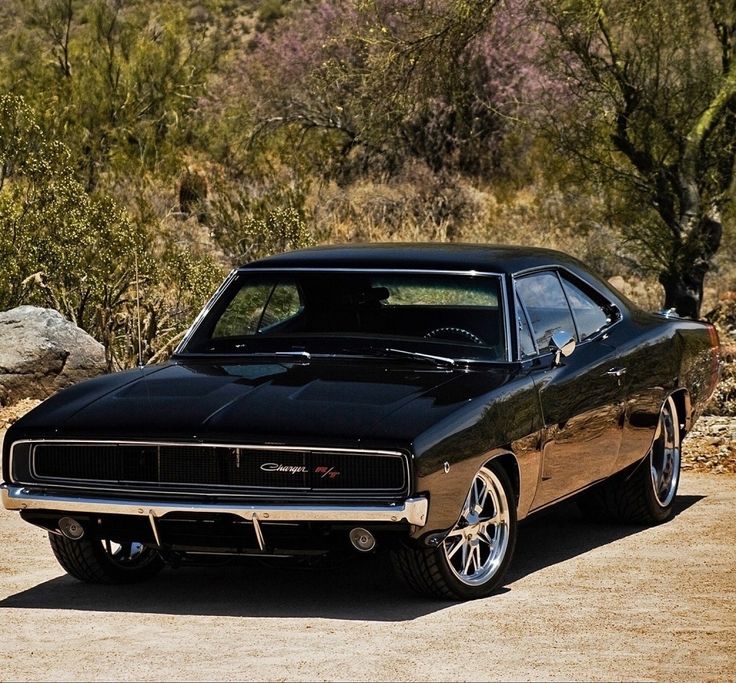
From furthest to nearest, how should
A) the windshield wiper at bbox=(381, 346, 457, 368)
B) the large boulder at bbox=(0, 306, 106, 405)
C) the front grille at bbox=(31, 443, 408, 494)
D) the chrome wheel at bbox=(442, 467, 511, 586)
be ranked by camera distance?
the large boulder at bbox=(0, 306, 106, 405) < the windshield wiper at bbox=(381, 346, 457, 368) < the chrome wheel at bbox=(442, 467, 511, 586) < the front grille at bbox=(31, 443, 408, 494)

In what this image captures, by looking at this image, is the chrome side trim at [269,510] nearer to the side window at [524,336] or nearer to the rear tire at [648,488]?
the side window at [524,336]

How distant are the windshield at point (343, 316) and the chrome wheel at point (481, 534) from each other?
0.78 meters

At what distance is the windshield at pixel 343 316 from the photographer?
24.6 ft

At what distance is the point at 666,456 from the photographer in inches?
351

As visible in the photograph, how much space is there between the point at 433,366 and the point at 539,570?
1.11m

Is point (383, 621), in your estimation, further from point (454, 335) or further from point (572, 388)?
point (572, 388)

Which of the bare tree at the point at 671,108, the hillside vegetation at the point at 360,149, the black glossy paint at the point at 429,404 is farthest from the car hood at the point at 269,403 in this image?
the bare tree at the point at 671,108

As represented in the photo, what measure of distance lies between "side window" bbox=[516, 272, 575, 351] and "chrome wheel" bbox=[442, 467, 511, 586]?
0.95m

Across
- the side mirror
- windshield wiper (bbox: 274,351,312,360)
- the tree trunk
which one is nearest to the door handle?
the side mirror

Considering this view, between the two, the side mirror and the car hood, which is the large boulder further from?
the side mirror

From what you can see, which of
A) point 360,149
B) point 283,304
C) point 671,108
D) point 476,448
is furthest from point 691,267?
point 360,149

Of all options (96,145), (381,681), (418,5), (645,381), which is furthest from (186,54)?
(381,681)

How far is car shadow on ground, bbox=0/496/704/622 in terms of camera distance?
21.8 feet

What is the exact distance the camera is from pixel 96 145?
25.4 meters
